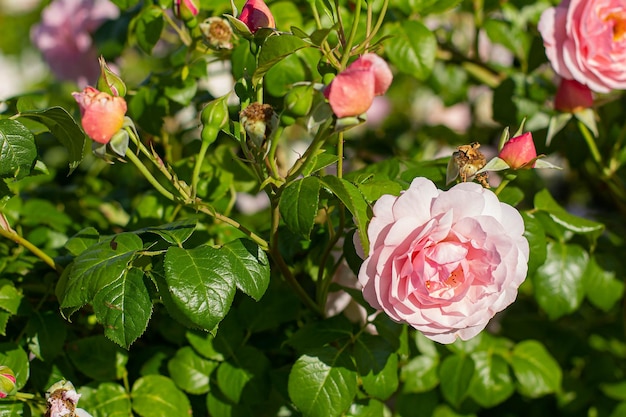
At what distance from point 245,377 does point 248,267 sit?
0.24 m

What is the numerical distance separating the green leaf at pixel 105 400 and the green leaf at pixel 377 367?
0.31 m

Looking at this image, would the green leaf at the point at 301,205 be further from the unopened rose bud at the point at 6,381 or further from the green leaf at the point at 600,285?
the green leaf at the point at 600,285

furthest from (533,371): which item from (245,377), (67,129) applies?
(67,129)

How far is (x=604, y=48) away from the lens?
1135 mm

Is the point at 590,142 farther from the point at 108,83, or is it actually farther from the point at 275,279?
the point at 108,83

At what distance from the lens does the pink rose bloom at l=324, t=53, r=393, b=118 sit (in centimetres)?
69

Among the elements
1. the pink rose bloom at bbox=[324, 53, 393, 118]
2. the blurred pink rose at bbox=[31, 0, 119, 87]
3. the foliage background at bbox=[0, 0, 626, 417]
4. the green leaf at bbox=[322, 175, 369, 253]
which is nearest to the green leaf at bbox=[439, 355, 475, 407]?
the foliage background at bbox=[0, 0, 626, 417]

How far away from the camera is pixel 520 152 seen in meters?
0.83

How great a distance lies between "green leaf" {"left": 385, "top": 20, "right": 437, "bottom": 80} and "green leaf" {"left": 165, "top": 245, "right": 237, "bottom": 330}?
1.81ft

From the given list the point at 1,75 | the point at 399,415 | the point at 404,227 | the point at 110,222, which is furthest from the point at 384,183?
the point at 1,75

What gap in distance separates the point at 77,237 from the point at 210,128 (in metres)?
0.23

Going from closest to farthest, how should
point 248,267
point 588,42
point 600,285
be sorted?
point 248,267
point 588,42
point 600,285

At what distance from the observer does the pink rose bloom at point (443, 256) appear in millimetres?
758

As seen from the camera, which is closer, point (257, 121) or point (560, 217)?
point (257, 121)
